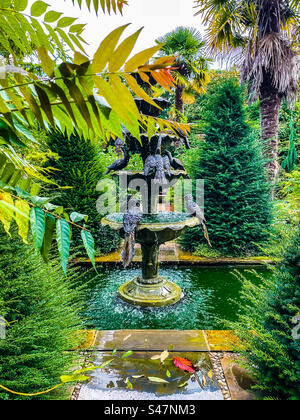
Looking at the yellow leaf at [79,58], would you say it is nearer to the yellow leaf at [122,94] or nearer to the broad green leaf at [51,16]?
the yellow leaf at [122,94]

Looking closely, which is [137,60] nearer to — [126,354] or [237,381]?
[237,381]

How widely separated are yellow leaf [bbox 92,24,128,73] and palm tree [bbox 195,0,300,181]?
861 centimetres

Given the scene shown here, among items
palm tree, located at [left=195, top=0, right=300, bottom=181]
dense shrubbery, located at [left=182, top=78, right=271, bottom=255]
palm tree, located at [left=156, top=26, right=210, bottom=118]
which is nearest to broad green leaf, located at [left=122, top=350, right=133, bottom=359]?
dense shrubbery, located at [left=182, top=78, right=271, bottom=255]

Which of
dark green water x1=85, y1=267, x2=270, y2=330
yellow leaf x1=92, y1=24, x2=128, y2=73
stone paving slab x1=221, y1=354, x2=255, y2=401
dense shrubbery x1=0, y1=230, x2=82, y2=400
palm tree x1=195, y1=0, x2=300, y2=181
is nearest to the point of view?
yellow leaf x1=92, y1=24, x2=128, y2=73

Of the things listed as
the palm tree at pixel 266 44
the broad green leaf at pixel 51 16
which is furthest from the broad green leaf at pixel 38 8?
the palm tree at pixel 266 44

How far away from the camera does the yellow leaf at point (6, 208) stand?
0.59 meters

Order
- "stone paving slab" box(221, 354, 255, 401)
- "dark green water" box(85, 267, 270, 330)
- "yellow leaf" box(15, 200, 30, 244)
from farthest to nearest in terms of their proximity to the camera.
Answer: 1. "dark green water" box(85, 267, 270, 330)
2. "stone paving slab" box(221, 354, 255, 401)
3. "yellow leaf" box(15, 200, 30, 244)

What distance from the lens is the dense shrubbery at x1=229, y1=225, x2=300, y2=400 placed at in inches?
77.0

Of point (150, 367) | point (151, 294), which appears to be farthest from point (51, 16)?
point (151, 294)

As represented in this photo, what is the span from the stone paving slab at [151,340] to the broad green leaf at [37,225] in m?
2.69

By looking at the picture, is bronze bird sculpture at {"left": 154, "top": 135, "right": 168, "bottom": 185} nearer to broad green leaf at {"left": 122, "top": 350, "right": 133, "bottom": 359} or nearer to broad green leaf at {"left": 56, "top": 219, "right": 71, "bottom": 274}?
broad green leaf at {"left": 122, "top": 350, "right": 133, "bottom": 359}

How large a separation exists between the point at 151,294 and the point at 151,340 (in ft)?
4.66

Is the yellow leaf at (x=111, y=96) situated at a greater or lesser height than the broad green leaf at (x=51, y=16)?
lesser
